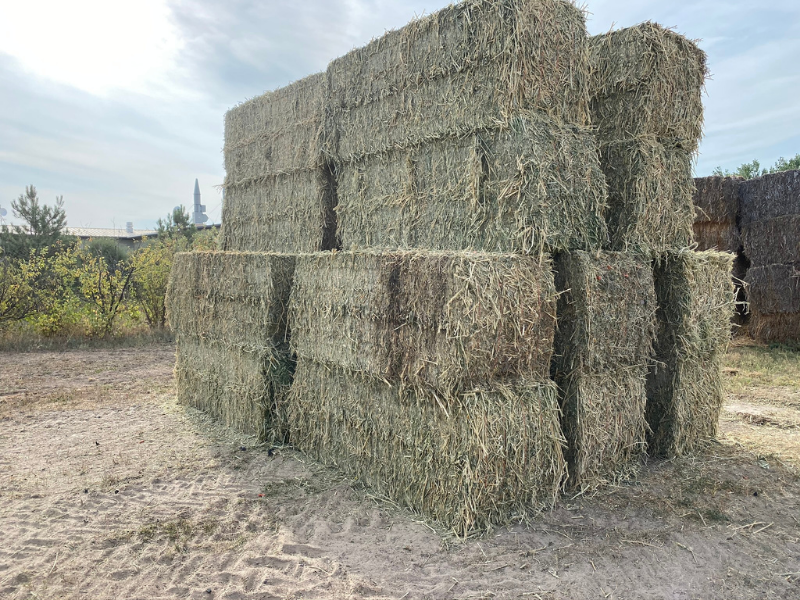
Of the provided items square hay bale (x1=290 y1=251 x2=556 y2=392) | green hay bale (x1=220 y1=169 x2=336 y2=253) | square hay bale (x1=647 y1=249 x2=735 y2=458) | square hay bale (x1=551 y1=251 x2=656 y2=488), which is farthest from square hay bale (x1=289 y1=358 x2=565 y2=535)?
green hay bale (x1=220 y1=169 x2=336 y2=253)

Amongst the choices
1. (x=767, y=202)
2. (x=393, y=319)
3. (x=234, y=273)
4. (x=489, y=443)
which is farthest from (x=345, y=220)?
(x=767, y=202)

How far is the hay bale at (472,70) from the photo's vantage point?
14.6 ft

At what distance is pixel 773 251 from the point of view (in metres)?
11.4

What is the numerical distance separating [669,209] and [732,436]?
264 centimetres

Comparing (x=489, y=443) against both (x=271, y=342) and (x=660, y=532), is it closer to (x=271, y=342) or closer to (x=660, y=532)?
(x=660, y=532)

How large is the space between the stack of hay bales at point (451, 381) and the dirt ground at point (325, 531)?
0.26m

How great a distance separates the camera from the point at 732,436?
239 inches

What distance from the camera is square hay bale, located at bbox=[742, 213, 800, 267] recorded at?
36.6 feet

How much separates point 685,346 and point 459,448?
273 centimetres

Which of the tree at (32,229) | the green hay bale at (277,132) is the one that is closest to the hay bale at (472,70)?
the green hay bale at (277,132)

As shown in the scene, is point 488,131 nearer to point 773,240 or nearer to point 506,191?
point 506,191

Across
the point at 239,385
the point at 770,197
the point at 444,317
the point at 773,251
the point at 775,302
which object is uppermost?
the point at 770,197

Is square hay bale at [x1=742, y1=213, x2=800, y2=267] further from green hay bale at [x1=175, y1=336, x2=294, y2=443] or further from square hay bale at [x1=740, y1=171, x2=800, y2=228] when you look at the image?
green hay bale at [x1=175, y1=336, x2=294, y2=443]

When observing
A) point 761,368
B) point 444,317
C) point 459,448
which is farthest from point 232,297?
point 761,368
